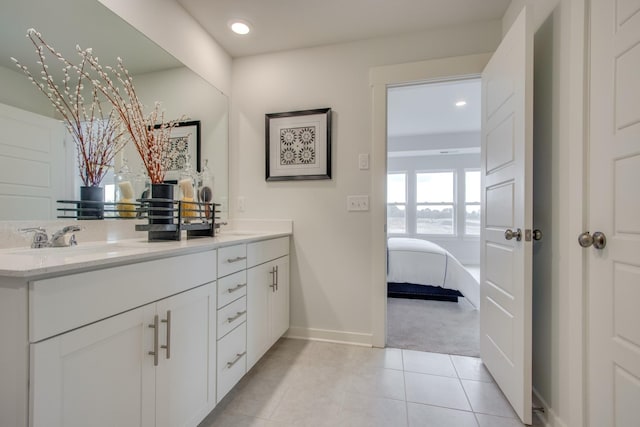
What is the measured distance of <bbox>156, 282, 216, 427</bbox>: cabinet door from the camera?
1.04 m

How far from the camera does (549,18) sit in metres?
1.38

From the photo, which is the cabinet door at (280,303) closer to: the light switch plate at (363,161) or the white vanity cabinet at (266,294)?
the white vanity cabinet at (266,294)

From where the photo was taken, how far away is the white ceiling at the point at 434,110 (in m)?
3.46

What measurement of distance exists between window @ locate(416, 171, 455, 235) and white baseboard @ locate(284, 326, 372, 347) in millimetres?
4282

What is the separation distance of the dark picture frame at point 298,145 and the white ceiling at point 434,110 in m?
1.11

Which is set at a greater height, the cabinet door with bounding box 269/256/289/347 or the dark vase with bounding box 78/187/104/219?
the dark vase with bounding box 78/187/104/219

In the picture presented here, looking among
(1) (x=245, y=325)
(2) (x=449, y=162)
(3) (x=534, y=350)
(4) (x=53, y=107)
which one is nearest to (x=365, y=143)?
(1) (x=245, y=325)

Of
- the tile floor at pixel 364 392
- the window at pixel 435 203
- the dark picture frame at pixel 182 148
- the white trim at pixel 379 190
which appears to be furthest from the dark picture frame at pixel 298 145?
the window at pixel 435 203

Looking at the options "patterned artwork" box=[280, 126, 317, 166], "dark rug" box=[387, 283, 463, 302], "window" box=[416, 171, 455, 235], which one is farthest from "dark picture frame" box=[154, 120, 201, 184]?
"window" box=[416, 171, 455, 235]

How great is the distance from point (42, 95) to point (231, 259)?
3.44 feet

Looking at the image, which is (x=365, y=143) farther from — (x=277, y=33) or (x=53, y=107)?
(x=53, y=107)

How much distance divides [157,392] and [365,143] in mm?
1875

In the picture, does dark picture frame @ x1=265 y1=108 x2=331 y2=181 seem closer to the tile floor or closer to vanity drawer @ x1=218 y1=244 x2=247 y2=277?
vanity drawer @ x1=218 y1=244 x2=247 y2=277

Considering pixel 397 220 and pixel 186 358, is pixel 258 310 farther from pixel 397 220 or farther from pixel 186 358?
pixel 397 220
